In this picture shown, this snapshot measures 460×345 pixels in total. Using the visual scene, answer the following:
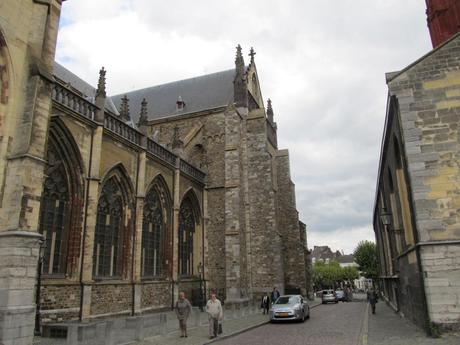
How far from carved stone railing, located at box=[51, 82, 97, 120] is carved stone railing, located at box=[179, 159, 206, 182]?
7634 millimetres

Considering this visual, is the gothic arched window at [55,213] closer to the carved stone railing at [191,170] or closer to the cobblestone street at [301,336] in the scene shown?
the cobblestone street at [301,336]

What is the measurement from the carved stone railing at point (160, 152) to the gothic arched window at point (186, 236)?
301cm

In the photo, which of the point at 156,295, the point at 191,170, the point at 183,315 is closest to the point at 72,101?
the point at 183,315

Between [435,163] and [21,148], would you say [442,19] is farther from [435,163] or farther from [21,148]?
[21,148]

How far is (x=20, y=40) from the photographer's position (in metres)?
9.34

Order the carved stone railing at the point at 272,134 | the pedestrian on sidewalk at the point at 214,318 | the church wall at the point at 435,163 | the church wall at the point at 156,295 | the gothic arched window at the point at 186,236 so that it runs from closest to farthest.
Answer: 1. the church wall at the point at 435,163
2. the pedestrian on sidewalk at the point at 214,318
3. the church wall at the point at 156,295
4. the gothic arched window at the point at 186,236
5. the carved stone railing at the point at 272,134

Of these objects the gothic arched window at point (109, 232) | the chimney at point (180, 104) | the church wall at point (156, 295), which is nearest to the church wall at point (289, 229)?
the chimney at point (180, 104)

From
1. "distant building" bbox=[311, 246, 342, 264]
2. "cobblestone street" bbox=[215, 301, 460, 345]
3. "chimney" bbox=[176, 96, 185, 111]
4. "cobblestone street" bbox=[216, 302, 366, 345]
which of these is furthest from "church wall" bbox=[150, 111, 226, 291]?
"distant building" bbox=[311, 246, 342, 264]

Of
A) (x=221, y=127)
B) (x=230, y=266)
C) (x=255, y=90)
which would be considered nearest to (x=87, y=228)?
(x=230, y=266)

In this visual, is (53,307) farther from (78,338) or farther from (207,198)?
(207,198)

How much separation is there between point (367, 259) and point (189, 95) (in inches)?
1222

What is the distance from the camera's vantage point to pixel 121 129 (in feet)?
54.0

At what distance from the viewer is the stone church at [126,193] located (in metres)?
8.70

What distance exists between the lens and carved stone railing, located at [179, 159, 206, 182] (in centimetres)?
2177
